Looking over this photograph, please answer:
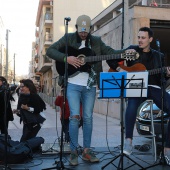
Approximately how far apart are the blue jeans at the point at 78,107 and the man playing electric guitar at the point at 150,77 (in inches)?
21.4

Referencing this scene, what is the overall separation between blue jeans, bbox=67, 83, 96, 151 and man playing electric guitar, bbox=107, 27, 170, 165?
544 millimetres

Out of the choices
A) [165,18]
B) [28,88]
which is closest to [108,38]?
[165,18]

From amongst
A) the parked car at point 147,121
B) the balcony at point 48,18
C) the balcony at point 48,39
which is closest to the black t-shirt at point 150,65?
the parked car at point 147,121

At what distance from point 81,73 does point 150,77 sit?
1057 mm

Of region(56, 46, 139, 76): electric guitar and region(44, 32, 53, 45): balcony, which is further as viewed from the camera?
region(44, 32, 53, 45): balcony

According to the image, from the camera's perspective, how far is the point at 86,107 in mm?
4715

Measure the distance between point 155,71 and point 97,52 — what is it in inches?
35.3

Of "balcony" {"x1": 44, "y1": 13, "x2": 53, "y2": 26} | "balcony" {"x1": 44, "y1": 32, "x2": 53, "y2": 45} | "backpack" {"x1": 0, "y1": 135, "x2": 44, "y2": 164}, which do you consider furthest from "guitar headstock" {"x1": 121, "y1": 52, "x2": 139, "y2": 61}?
"balcony" {"x1": 44, "y1": 13, "x2": 53, "y2": 26}

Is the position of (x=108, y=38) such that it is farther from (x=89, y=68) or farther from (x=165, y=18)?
(x=89, y=68)

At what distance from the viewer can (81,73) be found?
15.3 ft

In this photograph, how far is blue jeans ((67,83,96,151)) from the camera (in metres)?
4.62

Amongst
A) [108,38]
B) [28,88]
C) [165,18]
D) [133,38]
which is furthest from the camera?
[108,38]

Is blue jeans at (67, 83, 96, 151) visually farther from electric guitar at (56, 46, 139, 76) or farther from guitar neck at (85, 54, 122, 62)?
guitar neck at (85, 54, 122, 62)

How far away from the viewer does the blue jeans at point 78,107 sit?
4617mm
